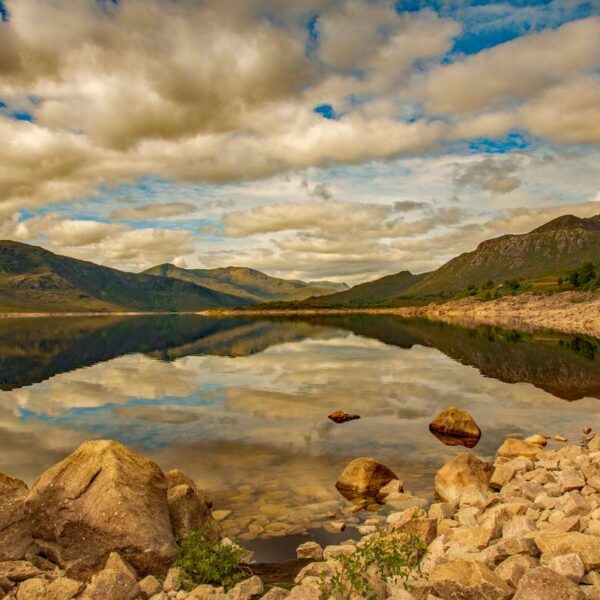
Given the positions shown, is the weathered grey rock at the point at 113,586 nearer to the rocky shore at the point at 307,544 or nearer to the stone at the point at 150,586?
the rocky shore at the point at 307,544

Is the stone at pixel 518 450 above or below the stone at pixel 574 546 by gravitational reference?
below

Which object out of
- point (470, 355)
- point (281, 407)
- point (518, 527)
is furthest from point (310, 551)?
point (470, 355)

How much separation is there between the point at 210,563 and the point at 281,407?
3334 centimetres

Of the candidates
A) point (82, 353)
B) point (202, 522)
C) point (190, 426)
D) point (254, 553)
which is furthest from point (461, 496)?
point (82, 353)

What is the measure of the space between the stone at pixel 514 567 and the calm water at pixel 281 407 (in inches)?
511

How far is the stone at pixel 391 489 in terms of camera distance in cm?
2731

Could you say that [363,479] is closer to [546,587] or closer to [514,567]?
[514,567]

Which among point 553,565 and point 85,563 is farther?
point 85,563

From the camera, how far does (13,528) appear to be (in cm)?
1923

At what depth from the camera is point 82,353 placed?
364 feet

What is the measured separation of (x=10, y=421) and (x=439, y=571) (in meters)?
43.6

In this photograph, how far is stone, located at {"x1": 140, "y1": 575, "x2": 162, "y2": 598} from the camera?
16594 mm

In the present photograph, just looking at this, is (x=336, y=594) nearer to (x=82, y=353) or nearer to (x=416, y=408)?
(x=416, y=408)

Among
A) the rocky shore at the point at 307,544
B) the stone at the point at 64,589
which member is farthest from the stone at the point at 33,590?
the stone at the point at 64,589
